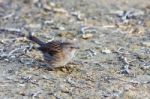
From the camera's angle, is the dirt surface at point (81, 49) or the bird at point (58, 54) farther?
the bird at point (58, 54)

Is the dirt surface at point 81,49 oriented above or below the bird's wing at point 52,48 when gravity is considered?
below

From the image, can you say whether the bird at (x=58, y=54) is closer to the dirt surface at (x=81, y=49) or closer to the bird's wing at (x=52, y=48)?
the bird's wing at (x=52, y=48)

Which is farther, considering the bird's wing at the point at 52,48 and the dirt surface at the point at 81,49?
the bird's wing at the point at 52,48

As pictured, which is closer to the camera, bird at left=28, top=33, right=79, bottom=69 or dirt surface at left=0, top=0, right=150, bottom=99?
dirt surface at left=0, top=0, right=150, bottom=99

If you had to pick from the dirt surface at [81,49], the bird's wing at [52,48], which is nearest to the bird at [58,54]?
the bird's wing at [52,48]

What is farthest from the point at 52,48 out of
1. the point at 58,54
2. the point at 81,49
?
the point at 81,49

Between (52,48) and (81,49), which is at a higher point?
(52,48)

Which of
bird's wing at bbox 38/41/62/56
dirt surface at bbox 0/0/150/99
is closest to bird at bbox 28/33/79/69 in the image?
bird's wing at bbox 38/41/62/56

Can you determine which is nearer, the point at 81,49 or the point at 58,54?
the point at 58,54

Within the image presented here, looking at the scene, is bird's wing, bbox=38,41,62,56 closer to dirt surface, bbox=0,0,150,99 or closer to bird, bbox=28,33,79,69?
bird, bbox=28,33,79,69

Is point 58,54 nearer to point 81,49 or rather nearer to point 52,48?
point 52,48
